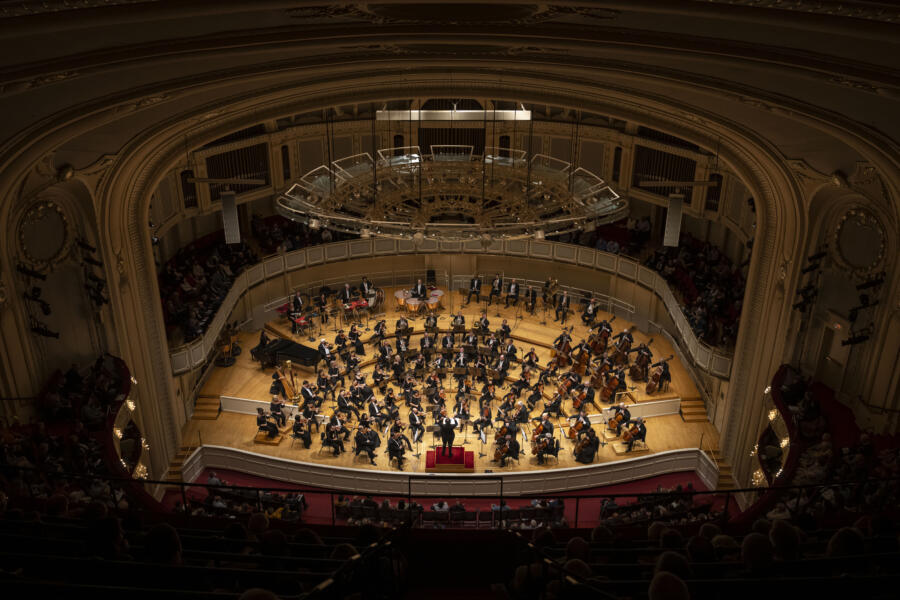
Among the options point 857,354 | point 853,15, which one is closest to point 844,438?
point 857,354

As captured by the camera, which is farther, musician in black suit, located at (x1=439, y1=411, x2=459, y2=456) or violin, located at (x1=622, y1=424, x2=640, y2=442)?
violin, located at (x1=622, y1=424, x2=640, y2=442)

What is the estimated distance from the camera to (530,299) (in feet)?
76.9

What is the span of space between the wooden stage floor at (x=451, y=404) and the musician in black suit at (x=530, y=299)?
0.25 m

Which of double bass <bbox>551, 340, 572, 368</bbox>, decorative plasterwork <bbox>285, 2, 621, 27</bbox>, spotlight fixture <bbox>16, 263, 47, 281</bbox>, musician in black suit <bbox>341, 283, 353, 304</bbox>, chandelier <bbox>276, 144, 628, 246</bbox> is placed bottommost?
double bass <bbox>551, 340, 572, 368</bbox>

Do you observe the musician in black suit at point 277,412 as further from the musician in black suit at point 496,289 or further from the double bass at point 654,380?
the double bass at point 654,380

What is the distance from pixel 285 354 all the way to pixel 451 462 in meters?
6.34

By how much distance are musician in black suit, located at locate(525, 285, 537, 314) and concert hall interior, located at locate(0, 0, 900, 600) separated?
12cm

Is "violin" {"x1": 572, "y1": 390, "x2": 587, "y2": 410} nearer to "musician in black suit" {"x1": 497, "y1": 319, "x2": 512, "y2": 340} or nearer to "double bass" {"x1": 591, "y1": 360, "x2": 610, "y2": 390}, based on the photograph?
"double bass" {"x1": 591, "y1": 360, "x2": 610, "y2": 390}

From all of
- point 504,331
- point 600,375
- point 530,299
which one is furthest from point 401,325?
point 600,375

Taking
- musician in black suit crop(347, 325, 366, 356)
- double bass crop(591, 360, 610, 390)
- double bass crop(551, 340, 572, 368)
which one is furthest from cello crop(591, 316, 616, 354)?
musician in black suit crop(347, 325, 366, 356)

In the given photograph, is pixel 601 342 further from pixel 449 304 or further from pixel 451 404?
pixel 449 304

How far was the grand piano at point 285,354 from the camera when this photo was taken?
20.2 meters

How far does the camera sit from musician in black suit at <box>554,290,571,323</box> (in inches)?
886

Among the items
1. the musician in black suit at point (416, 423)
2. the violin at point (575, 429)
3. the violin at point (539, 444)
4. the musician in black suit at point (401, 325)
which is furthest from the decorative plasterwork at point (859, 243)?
the musician in black suit at point (401, 325)
